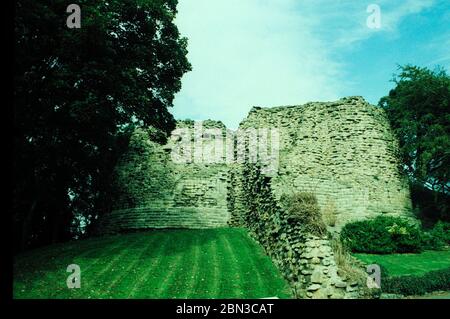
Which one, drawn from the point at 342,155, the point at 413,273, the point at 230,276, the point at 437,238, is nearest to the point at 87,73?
the point at 230,276

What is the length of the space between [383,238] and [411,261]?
1876mm

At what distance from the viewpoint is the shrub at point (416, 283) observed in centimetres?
1130

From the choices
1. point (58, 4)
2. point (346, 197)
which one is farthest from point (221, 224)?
point (58, 4)

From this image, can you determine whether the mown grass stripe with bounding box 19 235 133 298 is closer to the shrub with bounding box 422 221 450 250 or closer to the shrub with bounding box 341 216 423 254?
the shrub with bounding box 341 216 423 254

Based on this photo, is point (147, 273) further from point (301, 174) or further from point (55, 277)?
point (301, 174)

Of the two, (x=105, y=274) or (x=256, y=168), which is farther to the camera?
(x=256, y=168)

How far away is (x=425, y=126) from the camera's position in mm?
23906

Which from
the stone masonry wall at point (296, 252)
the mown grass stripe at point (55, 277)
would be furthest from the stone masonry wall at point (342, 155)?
the mown grass stripe at point (55, 277)

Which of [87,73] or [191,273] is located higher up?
[87,73]

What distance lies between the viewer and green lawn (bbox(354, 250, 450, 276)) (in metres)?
13.2

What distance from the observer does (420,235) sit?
17297mm

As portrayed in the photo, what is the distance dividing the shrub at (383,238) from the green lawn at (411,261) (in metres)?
0.45

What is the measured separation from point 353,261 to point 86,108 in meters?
9.87

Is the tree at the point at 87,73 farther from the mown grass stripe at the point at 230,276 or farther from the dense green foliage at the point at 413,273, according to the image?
the dense green foliage at the point at 413,273
